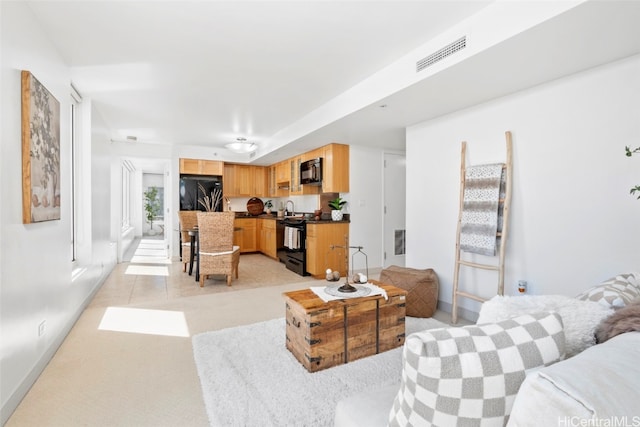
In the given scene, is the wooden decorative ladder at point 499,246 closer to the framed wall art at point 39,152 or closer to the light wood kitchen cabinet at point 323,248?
the light wood kitchen cabinet at point 323,248

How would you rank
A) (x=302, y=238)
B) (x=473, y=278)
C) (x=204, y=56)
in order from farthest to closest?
(x=302, y=238) < (x=473, y=278) < (x=204, y=56)

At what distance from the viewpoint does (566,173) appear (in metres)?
2.48

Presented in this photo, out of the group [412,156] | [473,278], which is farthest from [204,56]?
[473,278]

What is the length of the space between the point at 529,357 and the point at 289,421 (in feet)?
4.42

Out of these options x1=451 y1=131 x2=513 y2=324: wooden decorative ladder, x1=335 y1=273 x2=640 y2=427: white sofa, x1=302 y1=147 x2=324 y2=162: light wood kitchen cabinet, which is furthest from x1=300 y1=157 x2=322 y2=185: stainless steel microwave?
x1=335 y1=273 x2=640 y2=427: white sofa

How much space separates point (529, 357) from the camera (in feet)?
2.59

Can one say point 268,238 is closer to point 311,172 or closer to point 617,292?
point 311,172

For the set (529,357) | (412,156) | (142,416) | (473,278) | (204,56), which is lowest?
(142,416)

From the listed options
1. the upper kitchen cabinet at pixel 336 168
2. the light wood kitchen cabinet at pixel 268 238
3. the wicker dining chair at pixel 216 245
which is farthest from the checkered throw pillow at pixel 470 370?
the light wood kitchen cabinet at pixel 268 238

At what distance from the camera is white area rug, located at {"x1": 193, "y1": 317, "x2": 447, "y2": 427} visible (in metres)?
1.70

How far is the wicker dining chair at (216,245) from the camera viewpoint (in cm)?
445

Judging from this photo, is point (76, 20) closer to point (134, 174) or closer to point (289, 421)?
point (289, 421)

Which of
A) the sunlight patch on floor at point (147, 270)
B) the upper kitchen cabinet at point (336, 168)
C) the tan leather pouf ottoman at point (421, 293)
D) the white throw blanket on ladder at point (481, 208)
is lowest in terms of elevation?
the sunlight patch on floor at point (147, 270)

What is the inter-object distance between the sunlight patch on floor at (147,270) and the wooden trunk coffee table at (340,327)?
3.91m
